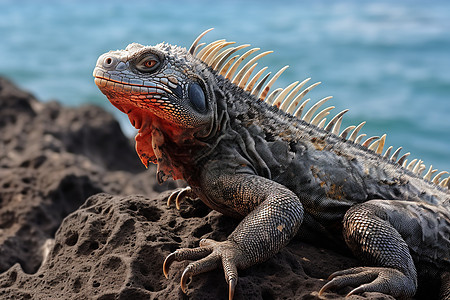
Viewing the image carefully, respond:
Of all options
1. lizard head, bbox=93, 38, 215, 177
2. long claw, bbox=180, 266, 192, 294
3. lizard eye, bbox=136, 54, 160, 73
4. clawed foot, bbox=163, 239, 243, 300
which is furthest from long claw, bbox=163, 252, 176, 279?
lizard eye, bbox=136, 54, 160, 73

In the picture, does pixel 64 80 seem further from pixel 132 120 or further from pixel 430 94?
pixel 132 120

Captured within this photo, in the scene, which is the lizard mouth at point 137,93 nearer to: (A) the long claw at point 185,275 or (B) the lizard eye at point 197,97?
(B) the lizard eye at point 197,97

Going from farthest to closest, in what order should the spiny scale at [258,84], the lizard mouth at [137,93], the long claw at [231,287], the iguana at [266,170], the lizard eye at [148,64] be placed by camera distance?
the spiny scale at [258,84] < the lizard eye at [148,64] < the lizard mouth at [137,93] < the iguana at [266,170] < the long claw at [231,287]

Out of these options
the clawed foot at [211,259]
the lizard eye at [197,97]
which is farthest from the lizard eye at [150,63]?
the clawed foot at [211,259]

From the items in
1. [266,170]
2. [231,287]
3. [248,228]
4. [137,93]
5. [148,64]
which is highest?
[148,64]

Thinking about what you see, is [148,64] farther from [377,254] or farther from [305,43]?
[305,43]

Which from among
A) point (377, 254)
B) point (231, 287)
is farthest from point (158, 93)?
point (377, 254)

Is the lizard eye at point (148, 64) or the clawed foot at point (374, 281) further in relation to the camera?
the lizard eye at point (148, 64)

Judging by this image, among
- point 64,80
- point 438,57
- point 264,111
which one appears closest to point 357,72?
point 438,57
